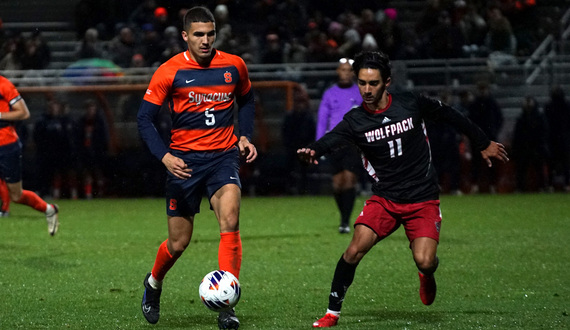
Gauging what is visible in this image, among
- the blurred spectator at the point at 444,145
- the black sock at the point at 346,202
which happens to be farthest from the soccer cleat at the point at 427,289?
the blurred spectator at the point at 444,145

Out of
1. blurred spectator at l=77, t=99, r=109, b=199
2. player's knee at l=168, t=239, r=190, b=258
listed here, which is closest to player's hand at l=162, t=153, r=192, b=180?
player's knee at l=168, t=239, r=190, b=258

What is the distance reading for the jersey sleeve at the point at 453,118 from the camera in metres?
7.00

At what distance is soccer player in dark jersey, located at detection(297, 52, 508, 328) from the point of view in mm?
6832

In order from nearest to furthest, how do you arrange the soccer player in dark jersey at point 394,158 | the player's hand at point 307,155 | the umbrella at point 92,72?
the player's hand at point 307,155, the soccer player in dark jersey at point 394,158, the umbrella at point 92,72

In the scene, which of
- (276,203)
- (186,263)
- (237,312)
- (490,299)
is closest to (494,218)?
(276,203)

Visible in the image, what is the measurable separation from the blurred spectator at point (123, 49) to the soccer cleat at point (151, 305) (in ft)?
50.7

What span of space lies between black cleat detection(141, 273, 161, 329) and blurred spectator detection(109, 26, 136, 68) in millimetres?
15464

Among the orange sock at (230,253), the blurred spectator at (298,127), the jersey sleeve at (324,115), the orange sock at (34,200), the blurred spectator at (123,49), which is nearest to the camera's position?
the orange sock at (230,253)

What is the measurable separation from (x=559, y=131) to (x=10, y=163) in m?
12.1

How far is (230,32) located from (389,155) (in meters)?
15.1

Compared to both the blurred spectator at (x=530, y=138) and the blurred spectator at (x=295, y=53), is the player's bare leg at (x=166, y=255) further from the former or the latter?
the blurred spectator at (x=295, y=53)

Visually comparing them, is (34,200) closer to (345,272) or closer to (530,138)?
(345,272)

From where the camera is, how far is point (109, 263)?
34.5ft

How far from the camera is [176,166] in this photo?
667 cm
